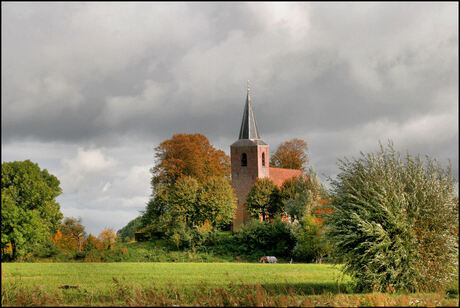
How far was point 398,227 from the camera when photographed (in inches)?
734

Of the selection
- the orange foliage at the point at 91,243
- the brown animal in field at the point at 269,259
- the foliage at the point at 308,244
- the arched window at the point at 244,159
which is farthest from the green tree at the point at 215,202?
the arched window at the point at 244,159

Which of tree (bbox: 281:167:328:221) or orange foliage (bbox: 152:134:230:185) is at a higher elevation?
orange foliage (bbox: 152:134:230:185)

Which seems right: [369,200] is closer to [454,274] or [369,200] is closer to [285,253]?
[454,274]

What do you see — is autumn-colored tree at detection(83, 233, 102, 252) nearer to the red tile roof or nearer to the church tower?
the church tower

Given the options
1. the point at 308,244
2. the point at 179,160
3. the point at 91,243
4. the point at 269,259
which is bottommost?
the point at 269,259

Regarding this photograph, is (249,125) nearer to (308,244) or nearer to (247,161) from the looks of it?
(247,161)

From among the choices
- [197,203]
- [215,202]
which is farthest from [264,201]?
[197,203]

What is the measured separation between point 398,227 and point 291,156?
6324 centimetres

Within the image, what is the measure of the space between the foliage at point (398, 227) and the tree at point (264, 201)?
4051 centimetres

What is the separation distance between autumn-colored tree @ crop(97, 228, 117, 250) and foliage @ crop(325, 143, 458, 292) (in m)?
30.3

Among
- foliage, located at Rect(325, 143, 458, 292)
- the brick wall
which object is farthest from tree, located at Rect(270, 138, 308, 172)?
foliage, located at Rect(325, 143, 458, 292)

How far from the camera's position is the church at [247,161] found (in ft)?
219

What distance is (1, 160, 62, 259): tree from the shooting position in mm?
41531

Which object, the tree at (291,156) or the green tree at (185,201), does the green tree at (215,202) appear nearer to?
the green tree at (185,201)
